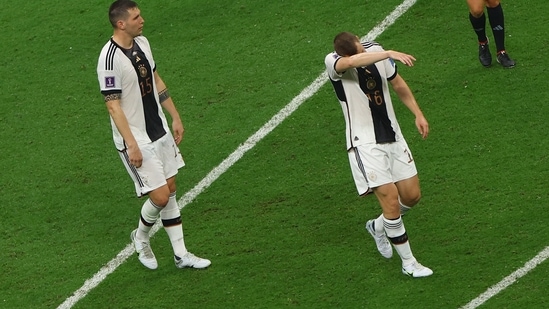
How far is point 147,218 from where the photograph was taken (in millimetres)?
9711

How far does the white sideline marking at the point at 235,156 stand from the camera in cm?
986

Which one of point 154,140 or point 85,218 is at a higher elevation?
point 154,140

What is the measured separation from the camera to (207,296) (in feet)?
31.3

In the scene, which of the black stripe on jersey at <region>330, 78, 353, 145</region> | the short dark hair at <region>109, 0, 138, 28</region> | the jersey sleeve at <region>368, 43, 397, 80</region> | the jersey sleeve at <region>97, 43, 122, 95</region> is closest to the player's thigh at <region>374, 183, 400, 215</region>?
the black stripe on jersey at <region>330, 78, 353, 145</region>

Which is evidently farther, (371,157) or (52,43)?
(52,43)

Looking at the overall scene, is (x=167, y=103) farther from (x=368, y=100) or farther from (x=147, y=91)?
(x=368, y=100)

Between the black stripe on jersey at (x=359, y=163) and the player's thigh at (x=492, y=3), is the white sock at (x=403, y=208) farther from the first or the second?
the player's thigh at (x=492, y=3)

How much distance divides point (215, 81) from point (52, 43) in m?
2.16

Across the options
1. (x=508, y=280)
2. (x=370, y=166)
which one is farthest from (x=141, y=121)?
(x=508, y=280)

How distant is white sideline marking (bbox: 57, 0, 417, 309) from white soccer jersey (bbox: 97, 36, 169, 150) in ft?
3.92

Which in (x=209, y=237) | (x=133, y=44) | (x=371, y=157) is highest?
(x=133, y=44)

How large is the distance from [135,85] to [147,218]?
3.80ft

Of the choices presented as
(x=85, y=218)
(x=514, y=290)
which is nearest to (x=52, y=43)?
(x=85, y=218)

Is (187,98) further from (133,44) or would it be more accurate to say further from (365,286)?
(365,286)
